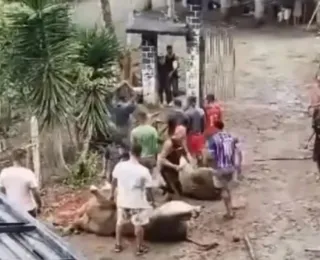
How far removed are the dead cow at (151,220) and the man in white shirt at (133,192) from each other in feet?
1.06

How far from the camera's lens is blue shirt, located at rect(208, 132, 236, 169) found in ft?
36.3

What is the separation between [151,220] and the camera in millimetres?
11039

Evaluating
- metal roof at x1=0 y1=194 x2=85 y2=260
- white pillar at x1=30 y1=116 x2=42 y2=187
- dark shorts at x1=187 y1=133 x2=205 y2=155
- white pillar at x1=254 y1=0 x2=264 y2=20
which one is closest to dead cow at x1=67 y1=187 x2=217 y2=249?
dark shorts at x1=187 y1=133 x2=205 y2=155

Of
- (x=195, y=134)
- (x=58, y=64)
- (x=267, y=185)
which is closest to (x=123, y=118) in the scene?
(x=195, y=134)

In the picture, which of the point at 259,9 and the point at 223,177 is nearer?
the point at 223,177

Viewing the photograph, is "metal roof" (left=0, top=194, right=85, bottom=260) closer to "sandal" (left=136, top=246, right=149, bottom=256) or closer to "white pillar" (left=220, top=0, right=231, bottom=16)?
"sandal" (left=136, top=246, right=149, bottom=256)

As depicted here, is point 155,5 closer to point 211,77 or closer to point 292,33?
point 292,33

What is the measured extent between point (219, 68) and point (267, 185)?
6755 millimetres

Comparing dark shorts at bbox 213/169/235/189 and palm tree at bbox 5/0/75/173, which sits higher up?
palm tree at bbox 5/0/75/173

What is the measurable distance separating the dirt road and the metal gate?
240 mm

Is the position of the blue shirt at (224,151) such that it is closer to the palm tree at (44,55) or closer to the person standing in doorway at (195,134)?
the person standing in doorway at (195,134)

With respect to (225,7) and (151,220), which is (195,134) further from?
(225,7)

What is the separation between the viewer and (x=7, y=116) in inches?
585

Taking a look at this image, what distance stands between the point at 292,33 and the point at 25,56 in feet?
46.2
